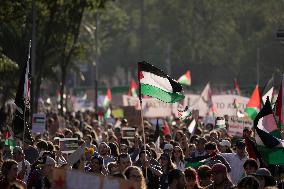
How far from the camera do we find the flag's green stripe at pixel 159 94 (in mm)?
15906

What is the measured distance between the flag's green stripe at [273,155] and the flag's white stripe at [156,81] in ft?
6.51

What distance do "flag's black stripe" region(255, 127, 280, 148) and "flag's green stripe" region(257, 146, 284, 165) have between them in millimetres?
52

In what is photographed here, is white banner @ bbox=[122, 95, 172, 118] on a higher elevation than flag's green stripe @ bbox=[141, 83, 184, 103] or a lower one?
higher

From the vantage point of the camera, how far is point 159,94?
1609 cm

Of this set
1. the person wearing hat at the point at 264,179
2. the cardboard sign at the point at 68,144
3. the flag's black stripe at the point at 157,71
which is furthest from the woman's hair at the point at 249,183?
the cardboard sign at the point at 68,144

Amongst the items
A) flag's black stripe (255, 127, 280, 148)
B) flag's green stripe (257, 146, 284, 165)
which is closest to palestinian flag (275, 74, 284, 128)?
flag's black stripe (255, 127, 280, 148)

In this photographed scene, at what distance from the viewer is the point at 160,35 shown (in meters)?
103

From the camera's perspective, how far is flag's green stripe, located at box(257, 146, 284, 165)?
14031 millimetres

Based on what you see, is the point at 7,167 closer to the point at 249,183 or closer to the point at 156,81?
the point at 249,183

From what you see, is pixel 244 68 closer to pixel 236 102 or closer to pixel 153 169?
pixel 236 102

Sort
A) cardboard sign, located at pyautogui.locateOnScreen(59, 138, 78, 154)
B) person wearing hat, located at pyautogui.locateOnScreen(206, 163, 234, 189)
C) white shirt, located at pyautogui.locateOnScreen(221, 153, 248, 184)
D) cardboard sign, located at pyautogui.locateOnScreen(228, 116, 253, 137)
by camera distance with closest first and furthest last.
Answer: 1. person wearing hat, located at pyautogui.locateOnScreen(206, 163, 234, 189)
2. white shirt, located at pyautogui.locateOnScreen(221, 153, 248, 184)
3. cardboard sign, located at pyautogui.locateOnScreen(59, 138, 78, 154)
4. cardboard sign, located at pyautogui.locateOnScreen(228, 116, 253, 137)

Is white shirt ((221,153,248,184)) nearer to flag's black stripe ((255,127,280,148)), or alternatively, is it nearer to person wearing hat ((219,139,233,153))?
person wearing hat ((219,139,233,153))

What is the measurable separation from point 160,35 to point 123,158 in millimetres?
88154

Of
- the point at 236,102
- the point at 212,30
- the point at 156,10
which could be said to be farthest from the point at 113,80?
the point at 236,102
